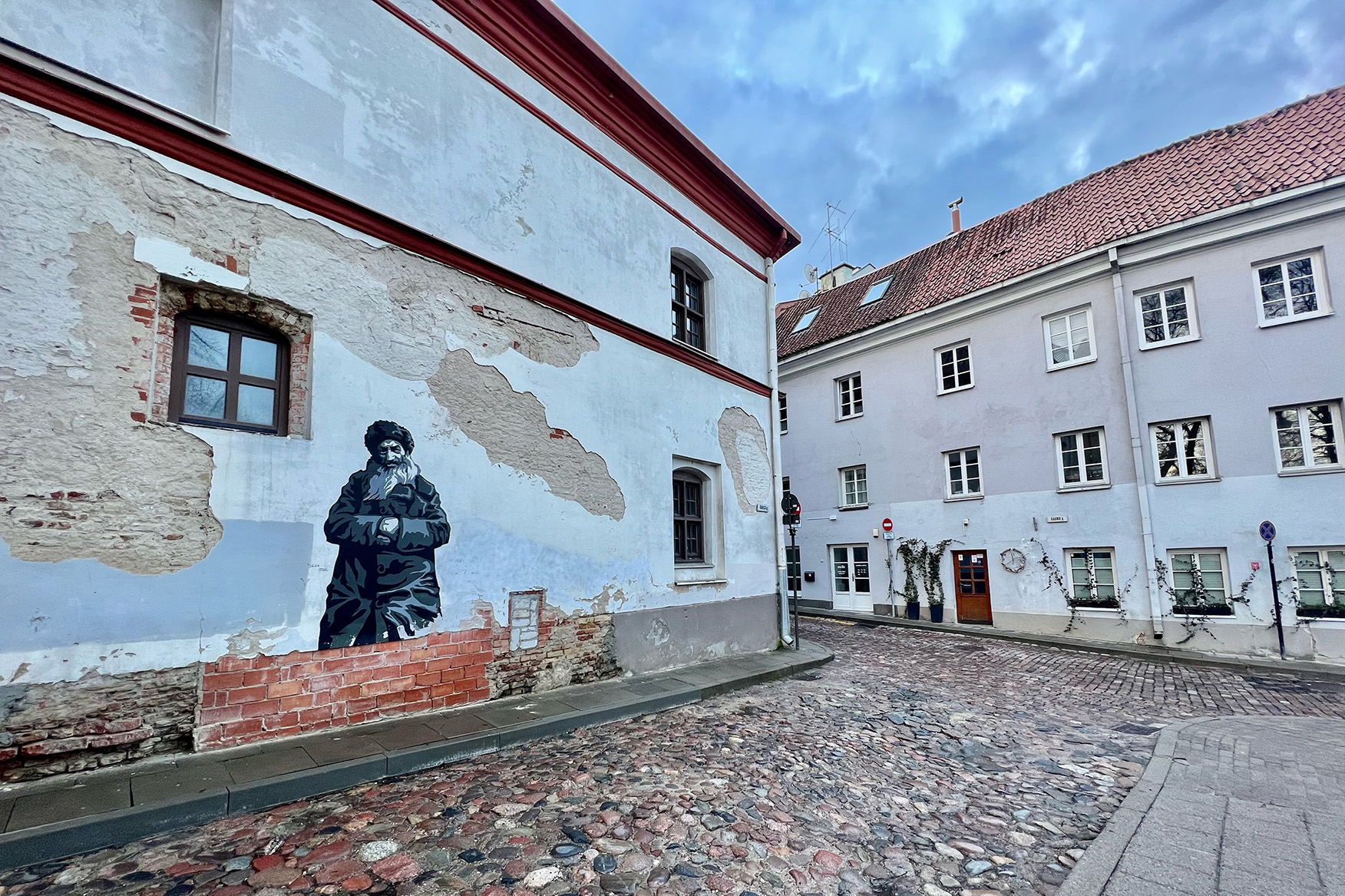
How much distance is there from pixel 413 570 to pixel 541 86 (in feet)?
20.6

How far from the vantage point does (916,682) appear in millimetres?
8992

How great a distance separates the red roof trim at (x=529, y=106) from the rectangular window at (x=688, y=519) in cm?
436

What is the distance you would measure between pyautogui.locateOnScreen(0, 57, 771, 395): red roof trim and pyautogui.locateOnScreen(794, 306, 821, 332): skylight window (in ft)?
50.0

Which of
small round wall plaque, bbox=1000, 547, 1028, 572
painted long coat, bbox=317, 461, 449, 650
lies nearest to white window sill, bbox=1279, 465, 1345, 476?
small round wall plaque, bbox=1000, 547, 1028, 572

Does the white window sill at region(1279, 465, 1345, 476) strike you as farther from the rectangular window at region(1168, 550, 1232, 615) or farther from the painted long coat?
the painted long coat

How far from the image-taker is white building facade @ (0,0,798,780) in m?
4.21

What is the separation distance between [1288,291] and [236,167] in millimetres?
17139

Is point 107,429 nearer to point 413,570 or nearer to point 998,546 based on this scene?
point 413,570

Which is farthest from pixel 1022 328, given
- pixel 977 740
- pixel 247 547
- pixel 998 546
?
pixel 247 547

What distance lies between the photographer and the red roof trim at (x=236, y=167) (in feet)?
14.2

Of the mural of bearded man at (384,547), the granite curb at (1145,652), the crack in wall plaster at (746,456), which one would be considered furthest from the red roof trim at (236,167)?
the granite curb at (1145,652)

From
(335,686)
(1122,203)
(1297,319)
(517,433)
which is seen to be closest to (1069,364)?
(1297,319)

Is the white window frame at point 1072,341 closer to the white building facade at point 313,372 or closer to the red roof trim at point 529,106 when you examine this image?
the red roof trim at point 529,106

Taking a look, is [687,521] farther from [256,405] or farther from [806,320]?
[806,320]
